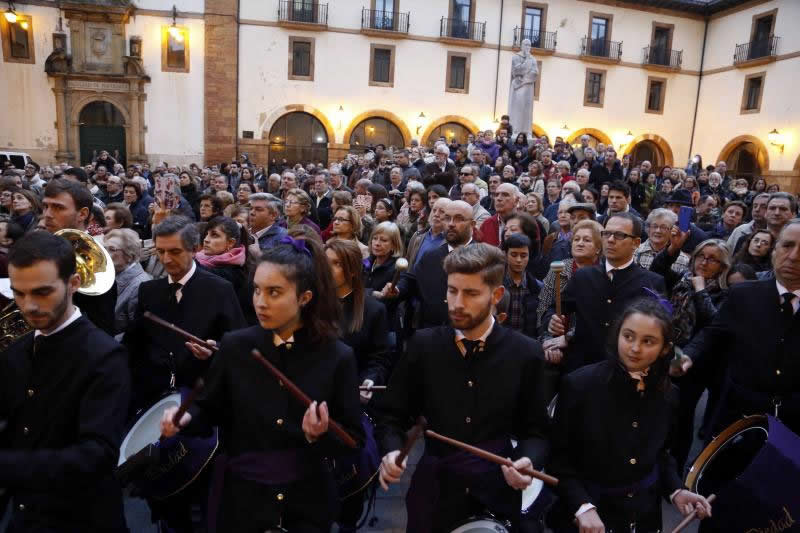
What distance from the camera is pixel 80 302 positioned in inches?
121

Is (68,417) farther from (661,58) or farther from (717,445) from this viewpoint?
(661,58)

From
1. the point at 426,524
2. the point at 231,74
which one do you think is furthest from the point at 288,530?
the point at 231,74

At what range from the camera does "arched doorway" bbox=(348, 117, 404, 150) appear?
25.5 metres

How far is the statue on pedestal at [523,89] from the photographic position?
18.0 metres

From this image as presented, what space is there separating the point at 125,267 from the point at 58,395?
8.33ft

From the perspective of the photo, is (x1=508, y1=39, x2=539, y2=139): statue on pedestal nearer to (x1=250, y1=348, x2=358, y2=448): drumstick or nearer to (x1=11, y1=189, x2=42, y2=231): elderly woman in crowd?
(x1=11, y1=189, x2=42, y2=231): elderly woman in crowd

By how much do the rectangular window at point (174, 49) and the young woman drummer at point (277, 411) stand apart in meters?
23.9

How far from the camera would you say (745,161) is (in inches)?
1077

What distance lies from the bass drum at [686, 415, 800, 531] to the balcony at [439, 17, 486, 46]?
82.6 ft

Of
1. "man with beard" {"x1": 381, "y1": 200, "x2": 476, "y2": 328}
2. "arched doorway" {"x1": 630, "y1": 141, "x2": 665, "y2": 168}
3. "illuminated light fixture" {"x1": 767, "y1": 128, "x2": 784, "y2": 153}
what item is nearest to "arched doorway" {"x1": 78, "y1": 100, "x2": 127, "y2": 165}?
"man with beard" {"x1": 381, "y1": 200, "x2": 476, "y2": 328}

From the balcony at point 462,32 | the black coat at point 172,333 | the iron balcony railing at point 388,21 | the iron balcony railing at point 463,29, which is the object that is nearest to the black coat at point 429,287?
the black coat at point 172,333

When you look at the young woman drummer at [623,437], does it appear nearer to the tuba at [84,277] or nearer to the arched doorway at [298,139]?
the tuba at [84,277]

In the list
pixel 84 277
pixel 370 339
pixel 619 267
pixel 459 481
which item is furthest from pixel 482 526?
pixel 84 277

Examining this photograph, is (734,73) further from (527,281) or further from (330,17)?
(527,281)
